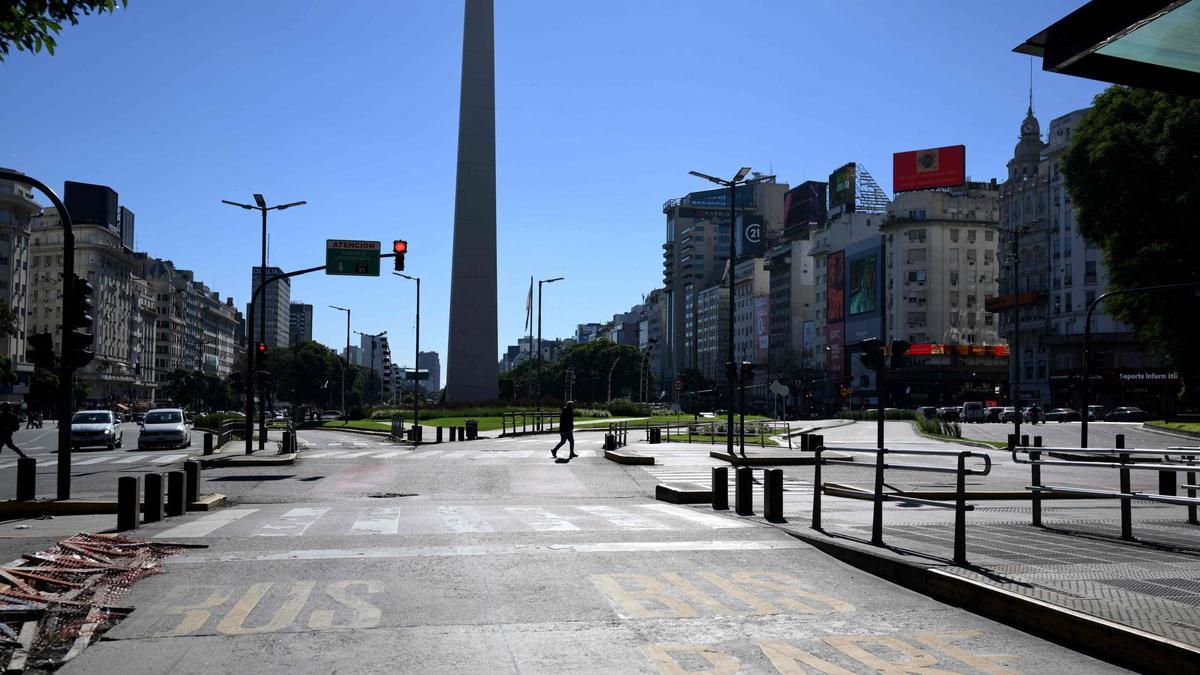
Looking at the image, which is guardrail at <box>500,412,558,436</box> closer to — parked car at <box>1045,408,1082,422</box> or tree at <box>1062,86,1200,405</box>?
tree at <box>1062,86,1200,405</box>

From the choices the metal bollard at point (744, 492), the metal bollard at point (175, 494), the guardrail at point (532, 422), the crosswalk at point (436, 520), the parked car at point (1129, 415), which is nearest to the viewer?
the crosswalk at point (436, 520)

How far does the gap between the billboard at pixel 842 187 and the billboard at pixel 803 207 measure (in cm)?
1162

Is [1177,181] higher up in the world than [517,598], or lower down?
higher up

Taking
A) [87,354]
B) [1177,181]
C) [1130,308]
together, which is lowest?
[87,354]

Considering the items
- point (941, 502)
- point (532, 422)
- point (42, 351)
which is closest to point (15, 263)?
point (532, 422)

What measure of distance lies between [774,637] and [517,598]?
2242 mm

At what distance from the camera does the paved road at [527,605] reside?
21.0ft

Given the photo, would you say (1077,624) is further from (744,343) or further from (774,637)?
(744,343)

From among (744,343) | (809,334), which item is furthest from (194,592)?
(744,343)

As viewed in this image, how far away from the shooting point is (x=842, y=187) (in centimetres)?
15212

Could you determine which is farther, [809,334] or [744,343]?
[744,343]

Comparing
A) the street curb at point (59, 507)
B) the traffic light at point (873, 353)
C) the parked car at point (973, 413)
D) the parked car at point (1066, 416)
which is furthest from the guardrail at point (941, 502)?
the parked car at point (973, 413)

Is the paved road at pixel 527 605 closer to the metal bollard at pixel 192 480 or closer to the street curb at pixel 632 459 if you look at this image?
the metal bollard at pixel 192 480

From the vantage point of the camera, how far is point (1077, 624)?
22.1 feet
